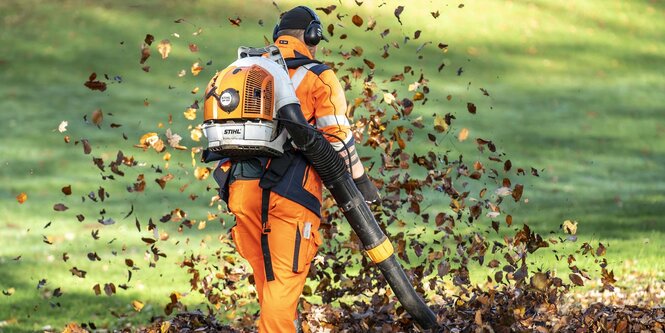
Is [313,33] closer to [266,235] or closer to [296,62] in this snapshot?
[296,62]

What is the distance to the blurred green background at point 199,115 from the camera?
13.0 meters

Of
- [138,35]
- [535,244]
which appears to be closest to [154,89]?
[138,35]

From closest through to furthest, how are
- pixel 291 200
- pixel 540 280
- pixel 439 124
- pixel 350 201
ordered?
pixel 291 200 → pixel 350 201 → pixel 540 280 → pixel 439 124

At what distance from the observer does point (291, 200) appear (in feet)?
22.0

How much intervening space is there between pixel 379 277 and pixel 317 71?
260 cm

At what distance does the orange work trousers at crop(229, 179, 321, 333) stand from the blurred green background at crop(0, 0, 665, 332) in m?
2.18

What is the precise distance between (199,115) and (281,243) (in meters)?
15.5

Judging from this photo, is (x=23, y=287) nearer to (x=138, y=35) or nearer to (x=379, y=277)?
(x=379, y=277)

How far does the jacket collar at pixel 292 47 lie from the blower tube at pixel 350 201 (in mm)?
528

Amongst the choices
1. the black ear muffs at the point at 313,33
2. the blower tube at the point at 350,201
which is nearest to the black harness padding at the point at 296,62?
the black ear muffs at the point at 313,33

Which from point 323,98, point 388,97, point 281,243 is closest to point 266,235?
point 281,243

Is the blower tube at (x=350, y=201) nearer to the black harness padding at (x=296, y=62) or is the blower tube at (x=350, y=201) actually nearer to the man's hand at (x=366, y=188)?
the man's hand at (x=366, y=188)

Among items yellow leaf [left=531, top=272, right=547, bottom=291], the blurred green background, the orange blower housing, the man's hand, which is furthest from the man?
the blurred green background

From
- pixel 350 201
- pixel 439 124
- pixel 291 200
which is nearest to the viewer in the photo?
pixel 291 200
